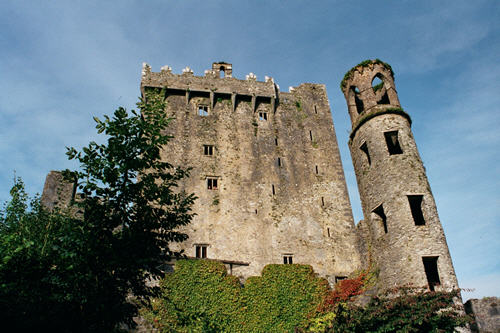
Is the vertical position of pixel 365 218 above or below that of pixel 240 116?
below

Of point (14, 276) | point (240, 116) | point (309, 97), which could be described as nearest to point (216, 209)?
point (240, 116)

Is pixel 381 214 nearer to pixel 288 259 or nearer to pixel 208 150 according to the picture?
pixel 288 259

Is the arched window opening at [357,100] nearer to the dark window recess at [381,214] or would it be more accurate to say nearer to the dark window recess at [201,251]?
the dark window recess at [381,214]

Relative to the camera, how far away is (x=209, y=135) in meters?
29.4

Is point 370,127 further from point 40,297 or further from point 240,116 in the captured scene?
point 40,297

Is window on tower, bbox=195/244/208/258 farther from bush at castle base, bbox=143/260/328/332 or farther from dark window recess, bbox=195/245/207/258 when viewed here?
bush at castle base, bbox=143/260/328/332

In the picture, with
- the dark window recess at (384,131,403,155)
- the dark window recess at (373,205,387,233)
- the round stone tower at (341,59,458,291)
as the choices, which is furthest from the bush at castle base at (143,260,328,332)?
the dark window recess at (384,131,403,155)

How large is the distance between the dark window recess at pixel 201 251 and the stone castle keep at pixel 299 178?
0.09m

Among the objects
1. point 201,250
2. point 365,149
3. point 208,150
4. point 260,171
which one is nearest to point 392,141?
point 365,149

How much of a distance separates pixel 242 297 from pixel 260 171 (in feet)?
33.6

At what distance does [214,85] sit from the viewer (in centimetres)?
3112

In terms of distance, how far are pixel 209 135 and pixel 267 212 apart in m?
7.67

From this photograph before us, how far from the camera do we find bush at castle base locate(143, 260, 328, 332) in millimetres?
20234

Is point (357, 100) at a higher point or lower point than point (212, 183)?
higher
